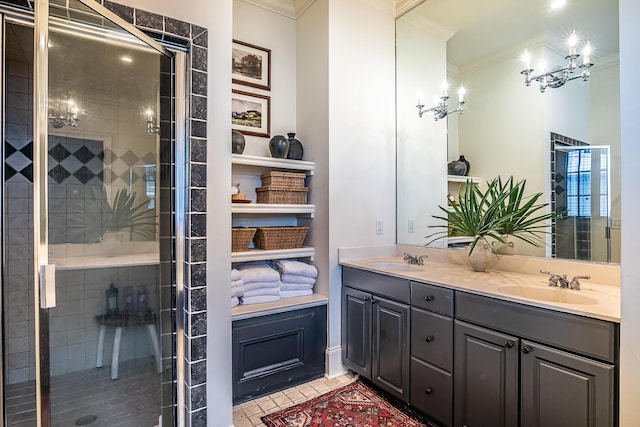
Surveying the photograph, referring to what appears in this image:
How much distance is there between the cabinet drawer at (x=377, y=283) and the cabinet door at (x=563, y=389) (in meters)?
0.72

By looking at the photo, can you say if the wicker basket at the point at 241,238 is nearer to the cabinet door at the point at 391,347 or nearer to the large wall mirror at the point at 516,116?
the cabinet door at the point at 391,347

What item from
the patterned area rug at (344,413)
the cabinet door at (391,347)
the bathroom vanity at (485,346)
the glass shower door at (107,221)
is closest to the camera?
the bathroom vanity at (485,346)

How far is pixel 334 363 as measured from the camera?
8.23 ft

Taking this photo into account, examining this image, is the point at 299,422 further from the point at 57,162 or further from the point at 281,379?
the point at 57,162

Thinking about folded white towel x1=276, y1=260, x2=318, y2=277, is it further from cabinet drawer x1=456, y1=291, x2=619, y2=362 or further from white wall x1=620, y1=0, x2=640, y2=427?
white wall x1=620, y1=0, x2=640, y2=427

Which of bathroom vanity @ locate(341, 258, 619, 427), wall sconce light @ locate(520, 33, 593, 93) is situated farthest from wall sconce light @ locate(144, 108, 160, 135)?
wall sconce light @ locate(520, 33, 593, 93)

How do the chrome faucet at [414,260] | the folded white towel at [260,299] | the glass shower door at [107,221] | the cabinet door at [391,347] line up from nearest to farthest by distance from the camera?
the glass shower door at [107,221] → the cabinet door at [391,347] → the folded white towel at [260,299] → the chrome faucet at [414,260]

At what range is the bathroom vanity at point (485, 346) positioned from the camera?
128 centimetres

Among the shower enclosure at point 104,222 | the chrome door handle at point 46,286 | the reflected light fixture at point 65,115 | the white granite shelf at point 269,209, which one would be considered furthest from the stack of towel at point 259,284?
the reflected light fixture at point 65,115

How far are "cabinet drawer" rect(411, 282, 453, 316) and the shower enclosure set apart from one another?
1368mm

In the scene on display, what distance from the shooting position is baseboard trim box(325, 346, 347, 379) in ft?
8.15

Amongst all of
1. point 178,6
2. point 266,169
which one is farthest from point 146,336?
point 178,6

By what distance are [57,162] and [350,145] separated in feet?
6.12

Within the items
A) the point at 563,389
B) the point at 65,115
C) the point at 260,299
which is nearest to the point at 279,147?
the point at 260,299
